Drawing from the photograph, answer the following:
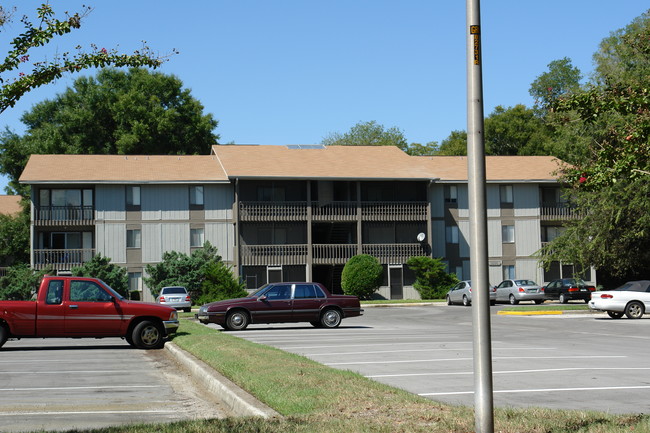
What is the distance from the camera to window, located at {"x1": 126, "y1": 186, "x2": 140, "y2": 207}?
167ft

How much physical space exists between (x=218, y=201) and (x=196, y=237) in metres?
2.79

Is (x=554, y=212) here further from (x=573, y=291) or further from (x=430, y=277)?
(x=573, y=291)

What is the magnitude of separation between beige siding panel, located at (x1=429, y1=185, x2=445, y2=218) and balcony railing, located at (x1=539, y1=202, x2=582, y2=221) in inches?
288

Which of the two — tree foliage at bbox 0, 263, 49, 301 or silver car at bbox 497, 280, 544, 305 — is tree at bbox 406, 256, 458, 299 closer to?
silver car at bbox 497, 280, 544, 305

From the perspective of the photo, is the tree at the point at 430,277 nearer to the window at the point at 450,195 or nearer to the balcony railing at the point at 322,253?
the balcony railing at the point at 322,253

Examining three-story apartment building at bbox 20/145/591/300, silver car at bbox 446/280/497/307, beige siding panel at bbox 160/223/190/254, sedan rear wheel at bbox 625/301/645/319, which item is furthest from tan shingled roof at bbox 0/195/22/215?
sedan rear wheel at bbox 625/301/645/319

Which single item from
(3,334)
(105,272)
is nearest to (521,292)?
(105,272)

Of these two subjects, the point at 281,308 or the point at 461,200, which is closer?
the point at 281,308

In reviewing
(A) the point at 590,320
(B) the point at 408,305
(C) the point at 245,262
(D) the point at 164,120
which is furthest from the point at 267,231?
(A) the point at 590,320

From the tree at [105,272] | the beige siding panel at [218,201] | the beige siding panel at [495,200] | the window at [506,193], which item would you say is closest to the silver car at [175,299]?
the tree at [105,272]

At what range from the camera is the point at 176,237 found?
51594 mm

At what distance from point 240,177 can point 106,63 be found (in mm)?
40388

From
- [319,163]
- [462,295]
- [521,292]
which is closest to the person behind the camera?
[462,295]

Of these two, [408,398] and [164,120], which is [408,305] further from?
[408,398]
